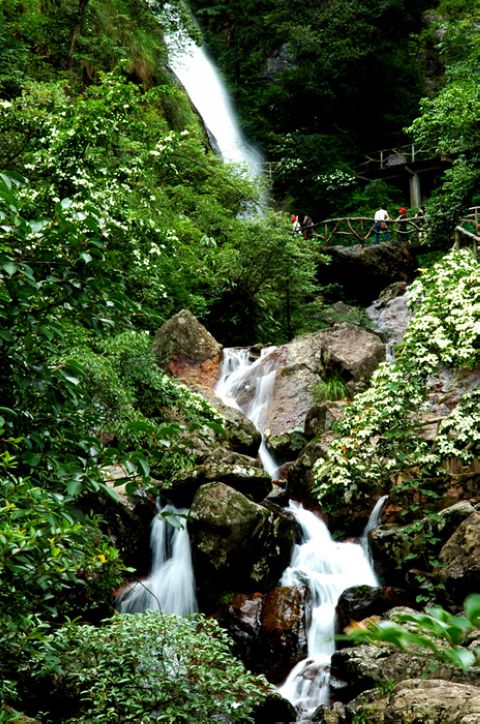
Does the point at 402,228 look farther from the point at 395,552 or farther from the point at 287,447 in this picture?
the point at 395,552

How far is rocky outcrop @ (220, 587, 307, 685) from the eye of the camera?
7.95 m

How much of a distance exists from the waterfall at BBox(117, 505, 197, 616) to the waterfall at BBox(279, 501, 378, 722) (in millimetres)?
1331

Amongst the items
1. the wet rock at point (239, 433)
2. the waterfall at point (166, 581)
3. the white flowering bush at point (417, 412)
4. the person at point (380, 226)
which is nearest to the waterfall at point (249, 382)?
the wet rock at point (239, 433)

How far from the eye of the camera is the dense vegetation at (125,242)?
112 inches

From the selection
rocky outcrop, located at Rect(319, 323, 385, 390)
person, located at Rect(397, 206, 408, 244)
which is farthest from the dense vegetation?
rocky outcrop, located at Rect(319, 323, 385, 390)

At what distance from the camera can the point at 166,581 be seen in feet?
29.5

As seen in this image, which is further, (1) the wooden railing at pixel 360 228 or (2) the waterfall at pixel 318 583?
(1) the wooden railing at pixel 360 228

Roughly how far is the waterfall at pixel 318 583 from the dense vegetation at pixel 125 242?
1.19 m

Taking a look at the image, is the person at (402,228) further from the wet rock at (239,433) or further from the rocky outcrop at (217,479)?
the rocky outcrop at (217,479)

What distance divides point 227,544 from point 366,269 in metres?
16.0

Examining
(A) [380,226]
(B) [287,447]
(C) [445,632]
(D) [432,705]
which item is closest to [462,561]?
(D) [432,705]

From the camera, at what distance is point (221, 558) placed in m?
8.66

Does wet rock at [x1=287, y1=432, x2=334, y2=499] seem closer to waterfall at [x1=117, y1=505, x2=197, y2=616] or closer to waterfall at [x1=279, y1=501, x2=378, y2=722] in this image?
waterfall at [x1=279, y1=501, x2=378, y2=722]

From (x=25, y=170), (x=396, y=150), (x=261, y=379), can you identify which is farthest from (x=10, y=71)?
(x=396, y=150)
